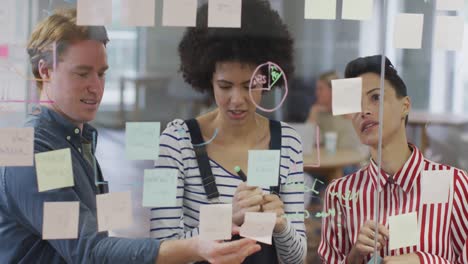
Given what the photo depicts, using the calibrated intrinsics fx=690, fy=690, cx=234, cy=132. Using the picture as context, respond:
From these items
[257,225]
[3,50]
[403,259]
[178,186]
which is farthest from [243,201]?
[3,50]

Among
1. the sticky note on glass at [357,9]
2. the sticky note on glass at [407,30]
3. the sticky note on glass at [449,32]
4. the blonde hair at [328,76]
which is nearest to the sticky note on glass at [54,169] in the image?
the blonde hair at [328,76]

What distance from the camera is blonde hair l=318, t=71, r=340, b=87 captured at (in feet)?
6.28

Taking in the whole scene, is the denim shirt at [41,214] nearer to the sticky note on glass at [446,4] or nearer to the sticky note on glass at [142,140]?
the sticky note on glass at [142,140]

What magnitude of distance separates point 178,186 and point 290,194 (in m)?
0.31

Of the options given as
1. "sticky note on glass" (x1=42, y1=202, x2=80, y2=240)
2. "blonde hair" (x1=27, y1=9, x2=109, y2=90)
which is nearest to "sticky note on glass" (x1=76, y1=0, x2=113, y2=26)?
"blonde hair" (x1=27, y1=9, x2=109, y2=90)

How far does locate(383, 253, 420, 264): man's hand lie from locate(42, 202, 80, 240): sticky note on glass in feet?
2.92

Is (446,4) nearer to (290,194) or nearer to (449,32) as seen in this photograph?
(449,32)

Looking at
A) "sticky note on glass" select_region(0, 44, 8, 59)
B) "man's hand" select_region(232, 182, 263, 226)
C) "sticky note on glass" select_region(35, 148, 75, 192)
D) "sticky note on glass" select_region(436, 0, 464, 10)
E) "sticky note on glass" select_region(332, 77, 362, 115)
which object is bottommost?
"man's hand" select_region(232, 182, 263, 226)

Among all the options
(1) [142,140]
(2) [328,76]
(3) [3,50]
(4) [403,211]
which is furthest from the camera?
(4) [403,211]

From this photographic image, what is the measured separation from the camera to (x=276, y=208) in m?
1.89

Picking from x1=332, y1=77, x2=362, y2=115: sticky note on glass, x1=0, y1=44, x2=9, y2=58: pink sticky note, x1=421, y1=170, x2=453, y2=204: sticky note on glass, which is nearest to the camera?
x1=0, y1=44, x2=9, y2=58: pink sticky note

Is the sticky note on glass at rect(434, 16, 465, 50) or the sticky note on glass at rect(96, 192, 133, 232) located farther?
the sticky note on glass at rect(434, 16, 465, 50)

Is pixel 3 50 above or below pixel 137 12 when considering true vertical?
below

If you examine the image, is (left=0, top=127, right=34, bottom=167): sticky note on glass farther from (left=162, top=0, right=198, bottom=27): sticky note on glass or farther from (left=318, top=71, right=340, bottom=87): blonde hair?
(left=318, top=71, right=340, bottom=87): blonde hair
